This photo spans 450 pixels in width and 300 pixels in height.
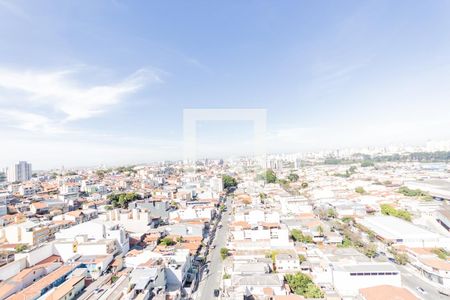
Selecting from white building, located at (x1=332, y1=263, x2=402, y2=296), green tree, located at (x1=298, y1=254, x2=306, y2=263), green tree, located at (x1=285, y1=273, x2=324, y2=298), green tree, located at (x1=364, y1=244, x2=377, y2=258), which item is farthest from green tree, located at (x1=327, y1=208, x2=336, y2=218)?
green tree, located at (x1=285, y1=273, x2=324, y2=298)

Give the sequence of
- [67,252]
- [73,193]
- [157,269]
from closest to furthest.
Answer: [157,269]
[67,252]
[73,193]

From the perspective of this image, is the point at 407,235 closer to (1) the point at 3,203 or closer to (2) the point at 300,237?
(2) the point at 300,237

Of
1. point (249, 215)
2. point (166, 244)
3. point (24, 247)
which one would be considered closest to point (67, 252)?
point (24, 247)

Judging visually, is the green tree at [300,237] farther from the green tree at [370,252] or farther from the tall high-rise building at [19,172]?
the tall high-rise building at [19,172]

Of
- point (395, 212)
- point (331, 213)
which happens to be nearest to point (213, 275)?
point (331, 213)

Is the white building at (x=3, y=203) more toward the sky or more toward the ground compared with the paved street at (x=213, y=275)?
more toward the sky

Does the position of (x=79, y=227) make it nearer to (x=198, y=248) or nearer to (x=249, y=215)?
(x=198, y=248)

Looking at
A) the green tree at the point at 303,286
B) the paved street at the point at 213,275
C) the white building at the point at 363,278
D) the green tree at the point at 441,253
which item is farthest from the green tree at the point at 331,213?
the green tree at the point at 303,286

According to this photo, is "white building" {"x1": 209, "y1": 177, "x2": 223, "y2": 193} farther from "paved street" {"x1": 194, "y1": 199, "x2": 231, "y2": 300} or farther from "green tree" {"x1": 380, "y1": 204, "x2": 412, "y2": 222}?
"green tree" {"x1": 380, "y1": 204, "x2": 412, "y2": 222}
